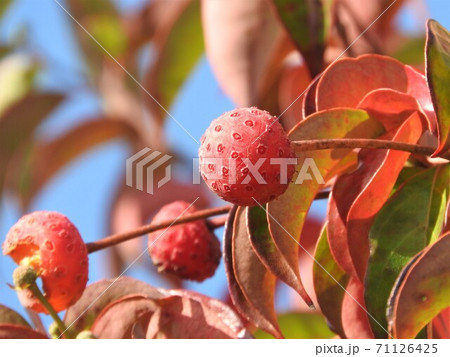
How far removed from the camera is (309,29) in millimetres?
1144

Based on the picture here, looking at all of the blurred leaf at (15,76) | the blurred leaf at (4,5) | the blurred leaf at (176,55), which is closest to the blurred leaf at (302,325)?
the blurred leaf at (176,55)

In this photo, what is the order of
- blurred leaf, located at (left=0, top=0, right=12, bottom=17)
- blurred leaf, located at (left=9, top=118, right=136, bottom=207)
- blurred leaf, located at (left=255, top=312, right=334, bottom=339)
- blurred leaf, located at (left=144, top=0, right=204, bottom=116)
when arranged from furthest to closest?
blurred leaf, located at (left=0, top=0, right=12, bottom=17) → blurred leaf, located at (left=9, top=118, right=136, bottom=207) → blurred leaf, located at (left=144, top=0, right=204, bottom=116) → blurred leaf, located at (left=255, top=312, right=334, bottom=339)

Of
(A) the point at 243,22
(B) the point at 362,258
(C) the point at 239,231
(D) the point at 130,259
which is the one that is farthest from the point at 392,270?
(D) the point at 130,259

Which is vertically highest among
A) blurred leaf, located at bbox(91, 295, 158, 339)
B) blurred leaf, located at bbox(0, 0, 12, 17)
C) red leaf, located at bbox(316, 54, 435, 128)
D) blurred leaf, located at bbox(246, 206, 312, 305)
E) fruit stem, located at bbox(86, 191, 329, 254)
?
blurred leaf, located at bbox(0, 0, 12, 17)

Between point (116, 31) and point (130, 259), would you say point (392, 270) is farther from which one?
point (116, 31)

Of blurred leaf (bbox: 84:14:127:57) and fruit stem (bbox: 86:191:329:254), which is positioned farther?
blurred leaf (bbox: 84:14:127:57)

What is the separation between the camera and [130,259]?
1.63m

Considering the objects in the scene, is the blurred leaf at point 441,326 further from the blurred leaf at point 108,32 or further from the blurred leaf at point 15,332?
the blurred leaf at point 108,32

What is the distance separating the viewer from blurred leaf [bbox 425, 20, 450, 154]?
2.59 feet
